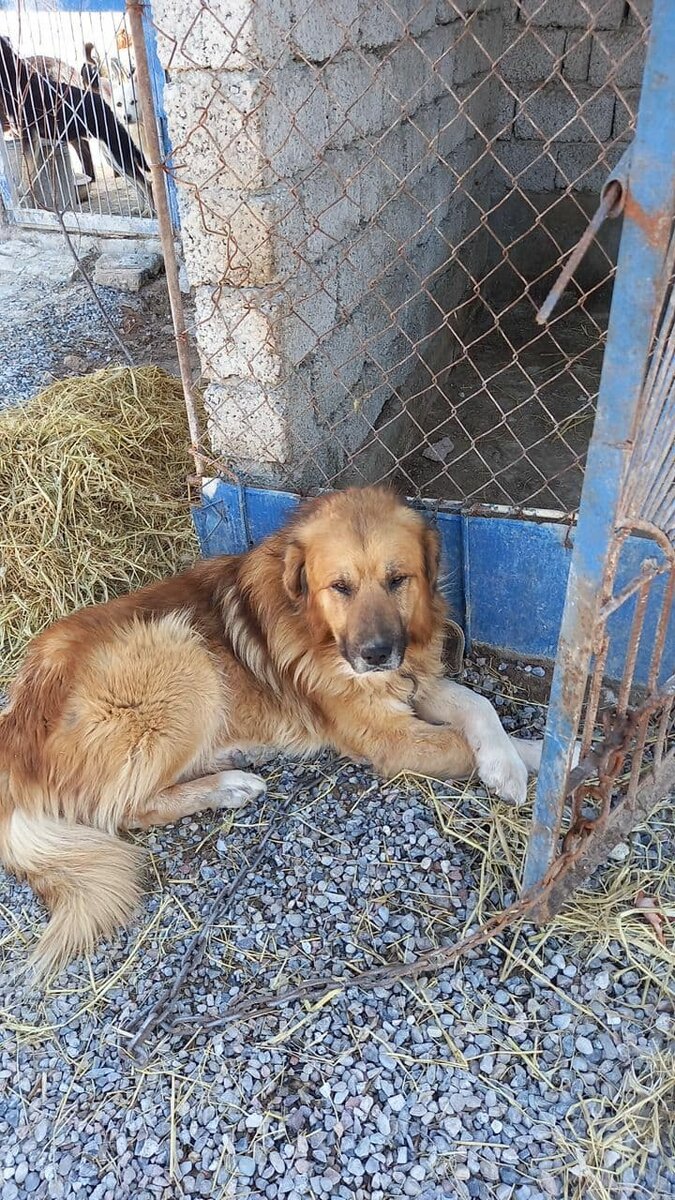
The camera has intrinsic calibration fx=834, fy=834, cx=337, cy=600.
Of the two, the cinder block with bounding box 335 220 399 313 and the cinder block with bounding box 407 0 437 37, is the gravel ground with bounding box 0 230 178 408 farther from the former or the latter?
the cinder block with bounding box 407 0 437 37

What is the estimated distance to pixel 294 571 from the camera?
9.25 feet

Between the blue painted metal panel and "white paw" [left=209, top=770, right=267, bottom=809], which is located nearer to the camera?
"white paw" [left=209, top=770, right=267, bottom=809]

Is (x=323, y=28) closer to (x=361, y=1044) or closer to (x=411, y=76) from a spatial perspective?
(x=411, y=76)

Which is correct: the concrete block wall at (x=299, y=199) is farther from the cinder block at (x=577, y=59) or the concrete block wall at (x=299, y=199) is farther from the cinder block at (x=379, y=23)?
the cinder block at (x=577, y=59)

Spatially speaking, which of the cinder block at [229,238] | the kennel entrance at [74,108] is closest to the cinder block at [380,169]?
the cinder block at [229,238]

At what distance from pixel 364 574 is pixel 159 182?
5.43ft

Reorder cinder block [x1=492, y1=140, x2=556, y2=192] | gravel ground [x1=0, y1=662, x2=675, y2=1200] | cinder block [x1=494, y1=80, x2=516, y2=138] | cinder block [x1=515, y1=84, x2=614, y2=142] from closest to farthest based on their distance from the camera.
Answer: gravel ground [x1=0, y1=662, x2=675, y2=1200] < cinder block [x1=515, y1=84, x2=614, y2=142] < cinder block [x1=494, y1=80, x2=516, y2=138] < cinder block [x1=492, y1=140, x2=556, y2=192]

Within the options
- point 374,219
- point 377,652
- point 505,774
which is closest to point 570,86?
point 374,219

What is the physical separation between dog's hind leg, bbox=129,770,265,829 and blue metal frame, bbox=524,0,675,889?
129cm

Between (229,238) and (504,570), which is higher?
(229,238)

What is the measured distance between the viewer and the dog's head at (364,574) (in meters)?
2.62

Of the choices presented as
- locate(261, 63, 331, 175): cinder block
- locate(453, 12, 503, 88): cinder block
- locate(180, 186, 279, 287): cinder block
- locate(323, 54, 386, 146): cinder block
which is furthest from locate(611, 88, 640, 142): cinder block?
locate(180, 186, 279, 287): cinder block

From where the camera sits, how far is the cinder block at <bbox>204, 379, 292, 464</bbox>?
10.5 feet

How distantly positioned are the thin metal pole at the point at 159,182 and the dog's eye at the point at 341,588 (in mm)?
1125
